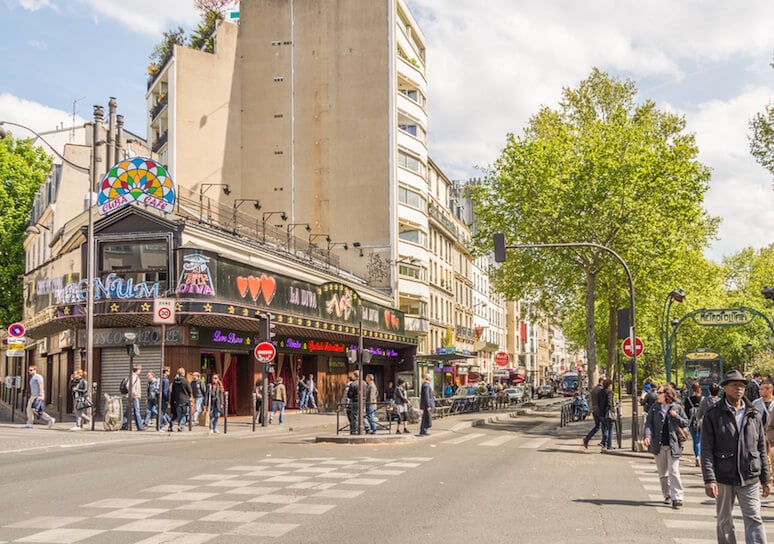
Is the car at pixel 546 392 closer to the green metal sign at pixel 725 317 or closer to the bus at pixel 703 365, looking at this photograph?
the bus at pixel 703 365

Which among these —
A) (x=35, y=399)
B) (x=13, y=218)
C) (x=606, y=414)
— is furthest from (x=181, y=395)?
(x=13, y=218)

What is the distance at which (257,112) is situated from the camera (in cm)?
5291

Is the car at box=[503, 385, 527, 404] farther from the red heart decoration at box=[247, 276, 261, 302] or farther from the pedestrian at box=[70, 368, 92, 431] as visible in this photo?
the pedestrian at box=[70, 368, 92, 431]

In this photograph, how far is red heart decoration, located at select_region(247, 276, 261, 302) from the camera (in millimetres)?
30473

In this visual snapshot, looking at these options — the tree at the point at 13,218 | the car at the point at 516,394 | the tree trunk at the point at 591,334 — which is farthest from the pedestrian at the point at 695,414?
the tree at the point at 13,218

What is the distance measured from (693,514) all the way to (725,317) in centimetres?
1826

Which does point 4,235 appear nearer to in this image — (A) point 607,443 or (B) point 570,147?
(B) point 570,147

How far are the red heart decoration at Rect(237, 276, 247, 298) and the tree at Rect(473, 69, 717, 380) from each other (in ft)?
44.5

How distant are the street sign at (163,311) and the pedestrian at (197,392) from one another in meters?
2.38

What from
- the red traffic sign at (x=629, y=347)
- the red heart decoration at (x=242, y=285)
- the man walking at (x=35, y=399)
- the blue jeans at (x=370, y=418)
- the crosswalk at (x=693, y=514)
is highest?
the red heart decoration at (x=242, y=285)

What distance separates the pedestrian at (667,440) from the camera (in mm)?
11234

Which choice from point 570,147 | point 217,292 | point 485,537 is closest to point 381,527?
point 485,537

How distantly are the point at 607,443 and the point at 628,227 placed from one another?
16.4 metres

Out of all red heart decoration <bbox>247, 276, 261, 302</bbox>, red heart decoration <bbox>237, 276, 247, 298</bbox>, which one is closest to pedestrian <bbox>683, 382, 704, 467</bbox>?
red heart decoration <bbox>237, 276, 247, 298</bbox>
